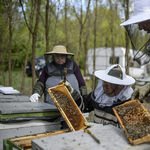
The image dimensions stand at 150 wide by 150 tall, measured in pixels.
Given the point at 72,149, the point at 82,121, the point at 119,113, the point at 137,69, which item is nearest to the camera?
the point at 72,149

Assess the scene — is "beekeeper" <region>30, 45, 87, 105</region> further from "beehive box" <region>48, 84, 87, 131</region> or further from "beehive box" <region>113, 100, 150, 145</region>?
"beehive box" <region>113, 100, 150, 145</region>

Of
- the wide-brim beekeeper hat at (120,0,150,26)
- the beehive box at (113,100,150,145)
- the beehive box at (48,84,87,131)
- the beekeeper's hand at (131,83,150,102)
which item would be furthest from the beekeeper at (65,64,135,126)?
the wide-brim beekeeper hat at (120,0,150,26)

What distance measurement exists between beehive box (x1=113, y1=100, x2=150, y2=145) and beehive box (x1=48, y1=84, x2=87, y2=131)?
404mm

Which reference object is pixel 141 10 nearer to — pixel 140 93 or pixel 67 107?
pixel 140 93

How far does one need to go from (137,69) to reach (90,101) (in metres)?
11.7

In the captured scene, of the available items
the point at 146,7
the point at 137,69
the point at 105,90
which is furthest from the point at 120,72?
the point at 137,69

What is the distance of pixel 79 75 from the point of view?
3285mm

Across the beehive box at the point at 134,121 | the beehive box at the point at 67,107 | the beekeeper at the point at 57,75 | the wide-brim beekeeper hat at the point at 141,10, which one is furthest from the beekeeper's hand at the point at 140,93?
the beekeeper at the point at 57,75

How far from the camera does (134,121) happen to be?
60.0 inches

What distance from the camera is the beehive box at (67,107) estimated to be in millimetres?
1867

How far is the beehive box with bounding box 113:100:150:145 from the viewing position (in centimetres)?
129

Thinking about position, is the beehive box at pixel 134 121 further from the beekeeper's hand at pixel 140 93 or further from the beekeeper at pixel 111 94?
the beekeeper at pixel 111 94

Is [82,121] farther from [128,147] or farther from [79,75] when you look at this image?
[79,75]

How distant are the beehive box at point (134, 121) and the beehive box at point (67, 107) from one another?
0.40 m
